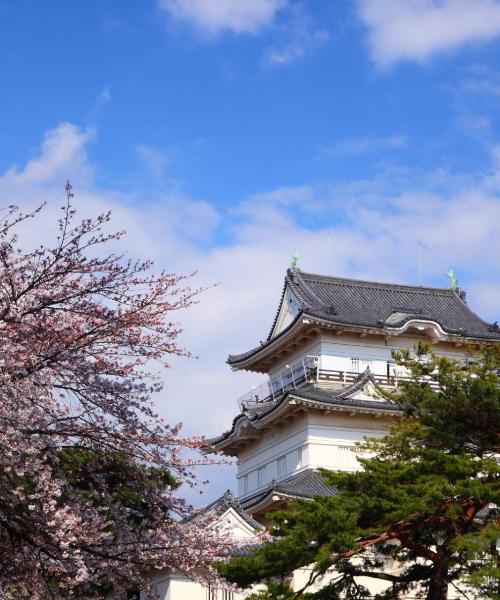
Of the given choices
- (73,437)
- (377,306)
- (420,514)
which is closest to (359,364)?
(377,306)

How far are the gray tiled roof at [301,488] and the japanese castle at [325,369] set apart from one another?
45mm

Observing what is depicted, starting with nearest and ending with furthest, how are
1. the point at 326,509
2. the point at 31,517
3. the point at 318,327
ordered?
the point at 31,517 → the point at 326,509 → the point at 318,327

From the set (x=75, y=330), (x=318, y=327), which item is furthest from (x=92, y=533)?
(x=318, y=327)

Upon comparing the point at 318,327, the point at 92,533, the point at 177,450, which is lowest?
the point at 92,533

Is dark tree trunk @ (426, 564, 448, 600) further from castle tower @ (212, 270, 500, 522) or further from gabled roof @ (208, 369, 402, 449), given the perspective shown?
gabled roof @ (208, 369, 402, 449)

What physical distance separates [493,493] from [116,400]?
1075cm

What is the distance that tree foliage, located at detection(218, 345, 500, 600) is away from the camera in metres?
18.5

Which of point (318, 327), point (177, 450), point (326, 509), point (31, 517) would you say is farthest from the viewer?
point (318, 327)

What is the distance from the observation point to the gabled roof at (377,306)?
35.8 metres

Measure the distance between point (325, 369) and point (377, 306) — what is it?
4283 mm

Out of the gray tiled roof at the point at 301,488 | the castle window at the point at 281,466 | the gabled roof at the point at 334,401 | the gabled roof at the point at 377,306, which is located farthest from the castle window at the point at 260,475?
the gabled roof at the point at 377,306

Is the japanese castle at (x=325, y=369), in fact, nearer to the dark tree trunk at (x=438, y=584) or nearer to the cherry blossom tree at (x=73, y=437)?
the dark tree trunk at (x=438, y=584)

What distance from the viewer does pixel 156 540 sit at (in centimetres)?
1038

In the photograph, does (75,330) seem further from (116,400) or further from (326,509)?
(326,509)
